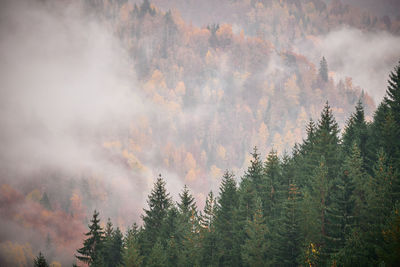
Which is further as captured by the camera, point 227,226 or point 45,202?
point 45,202

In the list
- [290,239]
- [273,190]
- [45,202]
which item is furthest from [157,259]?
[45,202]

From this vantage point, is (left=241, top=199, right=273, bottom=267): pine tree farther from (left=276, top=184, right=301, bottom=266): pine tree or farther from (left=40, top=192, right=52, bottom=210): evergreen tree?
(left=40, top=192, right=52, bottom=210): evergreen tree

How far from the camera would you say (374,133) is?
38.5 metres

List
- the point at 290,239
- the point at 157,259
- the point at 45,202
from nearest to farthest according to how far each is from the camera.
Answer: the point at 290,239
the point at 157,259
the point at 45,202

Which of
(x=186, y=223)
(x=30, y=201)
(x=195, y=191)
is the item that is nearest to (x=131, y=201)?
(x=195, y=191)

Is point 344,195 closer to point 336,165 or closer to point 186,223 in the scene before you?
point 336,165

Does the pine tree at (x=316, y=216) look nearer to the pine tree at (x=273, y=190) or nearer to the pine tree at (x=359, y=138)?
the pine tree at (x=273, y=190)

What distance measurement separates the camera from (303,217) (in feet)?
92.2

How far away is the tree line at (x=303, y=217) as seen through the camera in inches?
981

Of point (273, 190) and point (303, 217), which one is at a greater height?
point (273, 190)

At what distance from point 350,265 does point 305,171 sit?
16.5m

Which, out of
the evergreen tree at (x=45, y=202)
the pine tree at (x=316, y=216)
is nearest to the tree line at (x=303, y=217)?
the pine tree at (x=316, y=216)

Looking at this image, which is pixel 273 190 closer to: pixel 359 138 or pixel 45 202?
pixel 359 138

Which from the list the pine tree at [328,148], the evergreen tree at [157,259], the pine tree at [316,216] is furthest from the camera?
the pine tree at [328,148]
